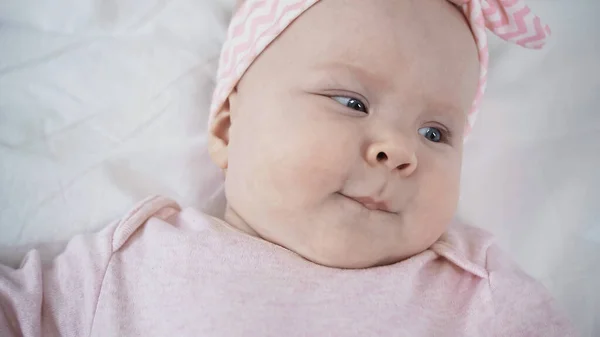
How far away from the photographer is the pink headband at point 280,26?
3.34ft

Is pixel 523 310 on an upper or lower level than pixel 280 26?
lower

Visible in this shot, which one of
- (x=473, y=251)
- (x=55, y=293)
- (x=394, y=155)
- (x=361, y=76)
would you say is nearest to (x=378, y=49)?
(x=361, y=76)

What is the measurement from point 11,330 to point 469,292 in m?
0.75

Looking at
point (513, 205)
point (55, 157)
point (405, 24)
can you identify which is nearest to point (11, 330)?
point (55, 157)

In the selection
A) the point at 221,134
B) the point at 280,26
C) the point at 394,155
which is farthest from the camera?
the point at 221,134

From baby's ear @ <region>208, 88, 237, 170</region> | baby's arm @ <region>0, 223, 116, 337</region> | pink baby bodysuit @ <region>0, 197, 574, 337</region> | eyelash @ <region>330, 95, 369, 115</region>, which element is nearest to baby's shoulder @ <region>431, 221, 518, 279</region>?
pink baby bodysuit @ <region>0, 197, 574, 337</region>

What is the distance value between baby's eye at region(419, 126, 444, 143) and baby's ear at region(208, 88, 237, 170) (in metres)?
0.35

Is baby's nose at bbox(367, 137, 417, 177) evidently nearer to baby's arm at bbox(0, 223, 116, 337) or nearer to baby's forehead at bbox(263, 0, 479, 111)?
baby's forehead at bbox(263, 0, 479, 111)

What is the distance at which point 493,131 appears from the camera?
135cm

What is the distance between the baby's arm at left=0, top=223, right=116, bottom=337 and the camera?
3.04ft

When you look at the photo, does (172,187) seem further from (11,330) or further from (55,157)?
(11,330)

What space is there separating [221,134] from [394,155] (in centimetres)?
39

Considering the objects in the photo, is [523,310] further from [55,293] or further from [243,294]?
[55,293]

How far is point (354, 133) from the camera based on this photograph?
0.89 metres
